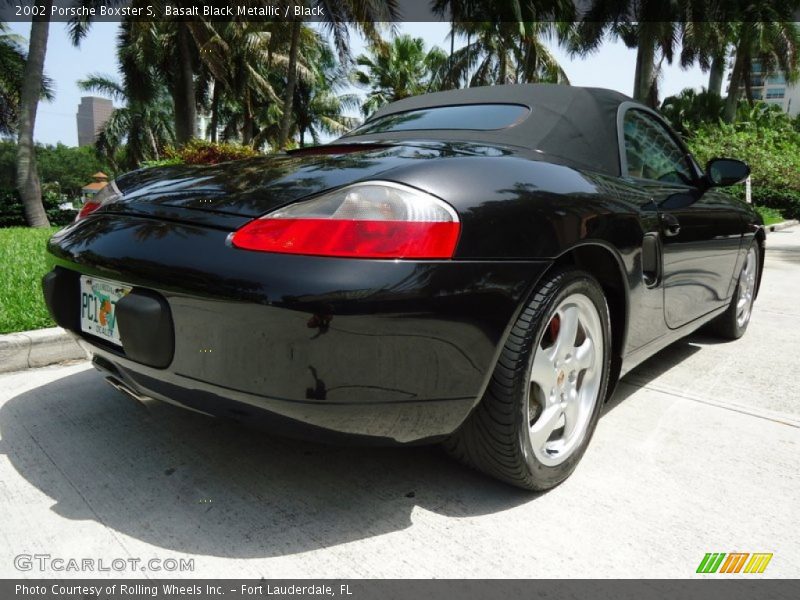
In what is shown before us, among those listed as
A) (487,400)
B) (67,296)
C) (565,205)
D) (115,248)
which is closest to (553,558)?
(487,400)

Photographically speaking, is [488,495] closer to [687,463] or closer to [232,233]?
[687,463]

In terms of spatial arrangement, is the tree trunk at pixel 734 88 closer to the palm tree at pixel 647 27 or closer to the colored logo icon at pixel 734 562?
the palm tree at pixel 647 27

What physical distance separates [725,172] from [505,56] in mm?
20108

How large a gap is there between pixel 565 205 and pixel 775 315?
390 centimetres

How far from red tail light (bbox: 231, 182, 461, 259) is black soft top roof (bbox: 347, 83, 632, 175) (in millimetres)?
826

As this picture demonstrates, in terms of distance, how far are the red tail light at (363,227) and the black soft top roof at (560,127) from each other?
0.83 metres

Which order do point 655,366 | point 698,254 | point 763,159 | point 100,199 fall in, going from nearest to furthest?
point 100,199 → point 698,254 → point 655,366 → point 763,159

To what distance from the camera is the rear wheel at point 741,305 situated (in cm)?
373

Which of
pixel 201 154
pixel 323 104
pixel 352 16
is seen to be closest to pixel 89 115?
pixel 323 104

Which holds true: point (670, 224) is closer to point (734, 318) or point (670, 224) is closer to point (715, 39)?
point (734, 318)

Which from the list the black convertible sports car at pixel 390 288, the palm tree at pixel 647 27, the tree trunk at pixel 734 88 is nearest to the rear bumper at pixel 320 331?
the black convertible sports car at pixel 390 288

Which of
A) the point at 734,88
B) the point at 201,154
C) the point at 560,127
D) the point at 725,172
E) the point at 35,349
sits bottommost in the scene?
the point at 35,349

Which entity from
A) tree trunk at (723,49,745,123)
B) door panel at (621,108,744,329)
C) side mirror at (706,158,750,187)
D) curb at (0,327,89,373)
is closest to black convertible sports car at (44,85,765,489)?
door panel at (621,108,744,329)

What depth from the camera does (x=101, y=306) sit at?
1.78 m
